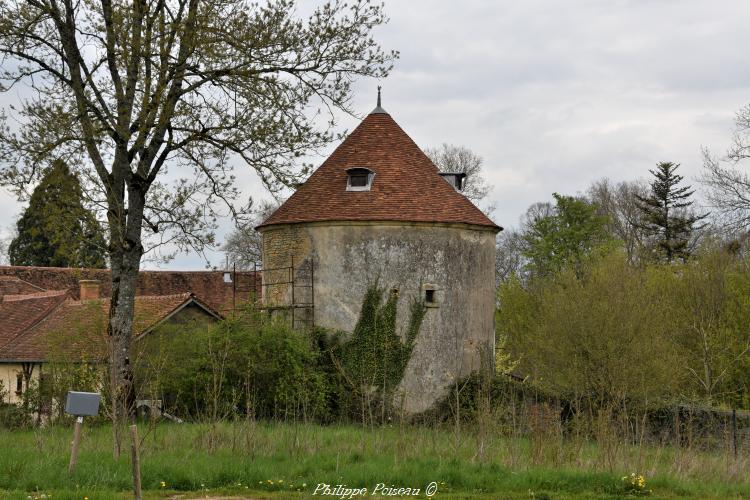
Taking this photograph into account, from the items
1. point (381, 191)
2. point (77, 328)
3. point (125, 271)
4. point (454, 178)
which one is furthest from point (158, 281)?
point (125, 271)

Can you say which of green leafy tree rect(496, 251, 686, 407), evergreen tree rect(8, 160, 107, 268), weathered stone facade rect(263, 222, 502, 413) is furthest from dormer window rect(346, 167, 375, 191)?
evergreen tree rect(8, 160, 107, 268)

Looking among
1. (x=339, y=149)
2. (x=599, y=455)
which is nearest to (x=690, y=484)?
(x=599, y=455)

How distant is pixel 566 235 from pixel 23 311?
24.4 meters

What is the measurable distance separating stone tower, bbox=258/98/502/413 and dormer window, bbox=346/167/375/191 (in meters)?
0.03

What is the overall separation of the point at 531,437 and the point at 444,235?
502 inches

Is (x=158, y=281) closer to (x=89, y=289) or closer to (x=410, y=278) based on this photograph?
(x=89, y=289)

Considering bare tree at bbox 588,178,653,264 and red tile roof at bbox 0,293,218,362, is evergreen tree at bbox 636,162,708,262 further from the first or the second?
red tile roof at bbox 0,293,218,362

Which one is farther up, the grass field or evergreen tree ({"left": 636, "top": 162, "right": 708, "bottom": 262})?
evergreen tree ({"left": 636, "top": 162, "right": 708, "bottom": 262})

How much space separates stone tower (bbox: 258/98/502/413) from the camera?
25531 mm

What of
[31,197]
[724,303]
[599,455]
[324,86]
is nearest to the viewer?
[599,455]

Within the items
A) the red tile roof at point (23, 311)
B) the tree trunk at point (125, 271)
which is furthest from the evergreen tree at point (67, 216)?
the red tile roof at point (23, 311)

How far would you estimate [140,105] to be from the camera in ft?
66.4

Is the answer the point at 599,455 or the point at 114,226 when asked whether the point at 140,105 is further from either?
the point at 599,455

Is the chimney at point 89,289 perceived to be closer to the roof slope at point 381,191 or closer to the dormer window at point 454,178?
the roof slope at point 381,191
